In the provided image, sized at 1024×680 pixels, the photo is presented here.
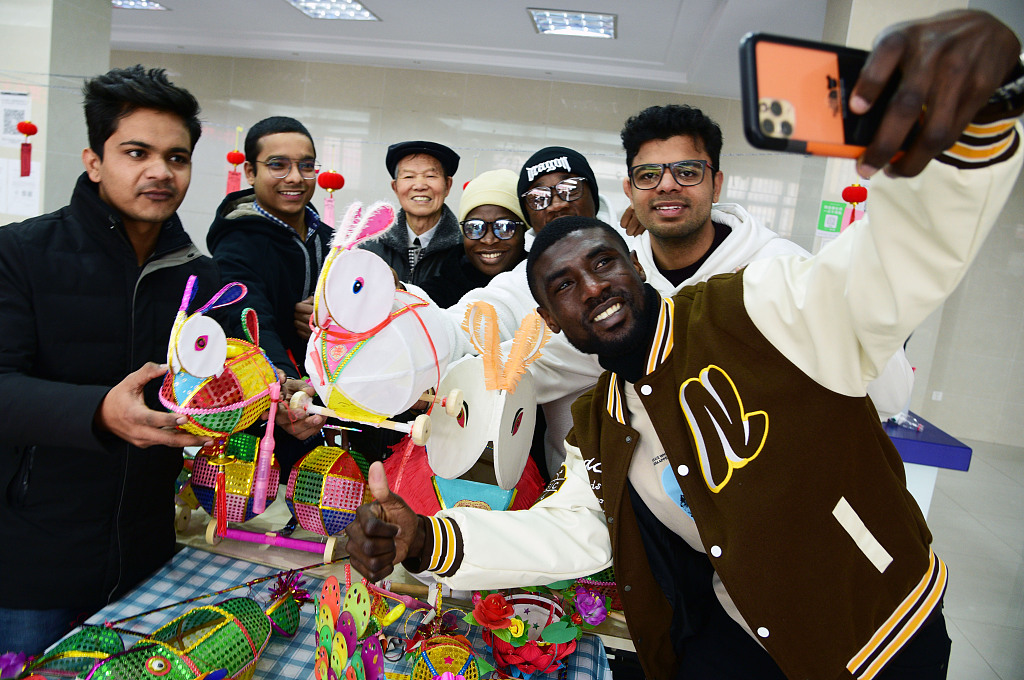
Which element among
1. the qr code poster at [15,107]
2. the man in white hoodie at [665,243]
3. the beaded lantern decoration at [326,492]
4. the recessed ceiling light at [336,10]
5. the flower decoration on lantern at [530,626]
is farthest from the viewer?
the recessed ceiling light at [336,10]

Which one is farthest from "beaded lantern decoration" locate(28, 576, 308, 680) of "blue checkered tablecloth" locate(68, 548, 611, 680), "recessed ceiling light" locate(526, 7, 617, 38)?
"recessed ceiling light" locate(526, 7, 617, 38)

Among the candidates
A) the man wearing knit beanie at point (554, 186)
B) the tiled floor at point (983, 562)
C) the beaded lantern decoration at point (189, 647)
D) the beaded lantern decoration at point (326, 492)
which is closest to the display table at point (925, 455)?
the tiled floor at point (983, 562)

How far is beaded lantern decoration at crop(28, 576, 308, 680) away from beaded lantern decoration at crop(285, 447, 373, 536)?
213mm

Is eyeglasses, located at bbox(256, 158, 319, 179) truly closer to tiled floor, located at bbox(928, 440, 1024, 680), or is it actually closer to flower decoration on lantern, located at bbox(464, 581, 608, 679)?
flower decoration on lantern, located at bbox(464, 581, 608, 679)

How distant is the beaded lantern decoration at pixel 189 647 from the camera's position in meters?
1.27

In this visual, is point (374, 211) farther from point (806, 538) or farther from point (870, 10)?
point (870, 10)

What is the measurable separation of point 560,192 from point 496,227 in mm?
293

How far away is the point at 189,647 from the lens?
1381 millimetres

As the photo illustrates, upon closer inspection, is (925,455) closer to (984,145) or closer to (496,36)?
(984,145)

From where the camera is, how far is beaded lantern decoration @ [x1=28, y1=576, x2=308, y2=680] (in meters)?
1.27

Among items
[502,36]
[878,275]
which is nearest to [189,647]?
[878,275]

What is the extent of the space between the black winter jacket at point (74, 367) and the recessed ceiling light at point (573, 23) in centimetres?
545

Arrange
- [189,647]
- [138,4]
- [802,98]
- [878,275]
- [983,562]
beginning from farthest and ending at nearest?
1. [138,4]
2. [983,562]
3. [189,647]
4. [878,275]
5. [802,98]

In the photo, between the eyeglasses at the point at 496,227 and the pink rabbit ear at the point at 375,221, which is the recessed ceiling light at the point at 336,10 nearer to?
the eyeglasses at the point at 496,227
